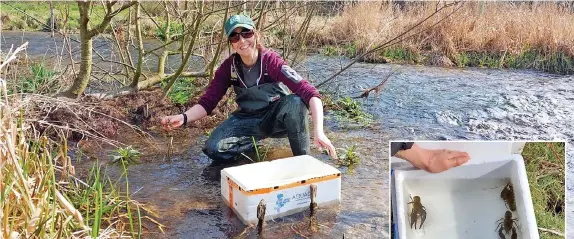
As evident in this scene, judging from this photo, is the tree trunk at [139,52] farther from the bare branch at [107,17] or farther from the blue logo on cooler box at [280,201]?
the blue logo on cooler box at [280,201]

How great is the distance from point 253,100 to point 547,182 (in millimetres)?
2191

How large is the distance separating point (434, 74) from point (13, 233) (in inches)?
267

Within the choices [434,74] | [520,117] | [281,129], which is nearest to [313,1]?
[281,129]

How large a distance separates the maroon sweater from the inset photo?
1.63 m

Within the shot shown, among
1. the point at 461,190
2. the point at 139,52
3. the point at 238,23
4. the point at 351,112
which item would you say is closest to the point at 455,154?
the point at 461,190

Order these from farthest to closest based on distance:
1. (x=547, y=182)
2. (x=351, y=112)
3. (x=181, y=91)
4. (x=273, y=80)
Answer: (x=181, y=91) → (x=351, y=112) → (x=273, y=80) → (x=547, y=182)

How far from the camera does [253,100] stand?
12.7ft

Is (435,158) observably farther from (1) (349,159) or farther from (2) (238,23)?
(1) (349,159)

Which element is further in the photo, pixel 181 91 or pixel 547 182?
pixel 181 91

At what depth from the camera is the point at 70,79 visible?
17.8 feet

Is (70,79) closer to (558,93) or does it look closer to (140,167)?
(140,167)

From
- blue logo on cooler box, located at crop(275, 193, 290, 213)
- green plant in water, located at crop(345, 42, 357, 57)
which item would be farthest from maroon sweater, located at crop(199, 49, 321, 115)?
green plant in water, located at crop(345, 42, 357, 57)

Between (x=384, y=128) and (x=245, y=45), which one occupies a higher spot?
(x=245, y=45)

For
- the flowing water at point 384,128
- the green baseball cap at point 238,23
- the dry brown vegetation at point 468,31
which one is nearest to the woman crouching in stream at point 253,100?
the green baseball cap at point 238,23
